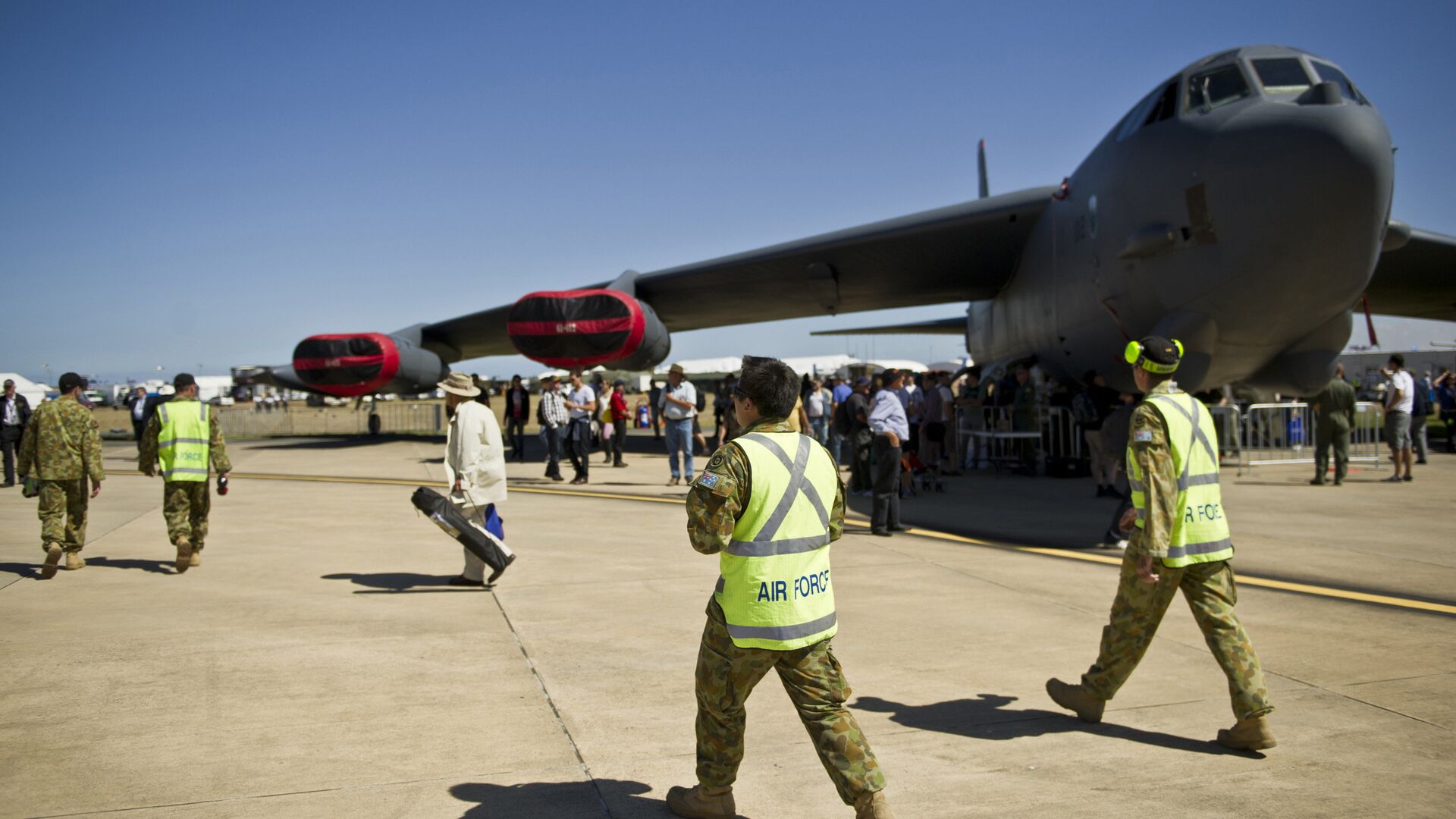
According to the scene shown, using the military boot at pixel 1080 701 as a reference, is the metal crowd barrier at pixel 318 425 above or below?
above

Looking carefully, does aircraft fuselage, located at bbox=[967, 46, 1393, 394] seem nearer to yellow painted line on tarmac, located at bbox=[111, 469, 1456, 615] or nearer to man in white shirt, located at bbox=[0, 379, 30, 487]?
yellow painted line on tarmac, located at bbox=[111, 469, 1456, 615]

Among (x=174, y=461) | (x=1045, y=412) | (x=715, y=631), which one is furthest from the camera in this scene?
(x=1045, y=412)

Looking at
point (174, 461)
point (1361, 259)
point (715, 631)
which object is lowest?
point (715, 631)

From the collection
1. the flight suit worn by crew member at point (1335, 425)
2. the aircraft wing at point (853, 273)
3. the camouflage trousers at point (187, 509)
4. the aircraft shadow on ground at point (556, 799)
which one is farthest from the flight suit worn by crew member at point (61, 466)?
the flight suit worn by crew member at point (1335, 425)

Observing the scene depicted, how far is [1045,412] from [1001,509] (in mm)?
4273

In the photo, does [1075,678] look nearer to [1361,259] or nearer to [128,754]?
[128,754]

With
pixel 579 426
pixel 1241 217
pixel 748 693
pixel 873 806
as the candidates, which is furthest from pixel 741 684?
pixel 579 426

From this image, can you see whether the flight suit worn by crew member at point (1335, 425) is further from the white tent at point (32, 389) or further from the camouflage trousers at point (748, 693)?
the white tent at point (32, 389)

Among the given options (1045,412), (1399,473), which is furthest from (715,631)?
(1399,473)

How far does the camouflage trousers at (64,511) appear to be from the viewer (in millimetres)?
7930

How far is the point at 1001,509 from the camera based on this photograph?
11945mm

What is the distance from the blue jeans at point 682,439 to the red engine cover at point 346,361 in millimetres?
10235

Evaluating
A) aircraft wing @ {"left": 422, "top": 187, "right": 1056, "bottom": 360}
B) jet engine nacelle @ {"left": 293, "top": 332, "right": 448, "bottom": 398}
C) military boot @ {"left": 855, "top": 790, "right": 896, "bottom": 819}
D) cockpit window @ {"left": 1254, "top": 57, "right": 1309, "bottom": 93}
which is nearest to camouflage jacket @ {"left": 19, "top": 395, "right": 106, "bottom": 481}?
military boot @ {"left": 855, "top": 790, "right": 896, "bottom": 819}

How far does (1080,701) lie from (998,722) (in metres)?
0.37
